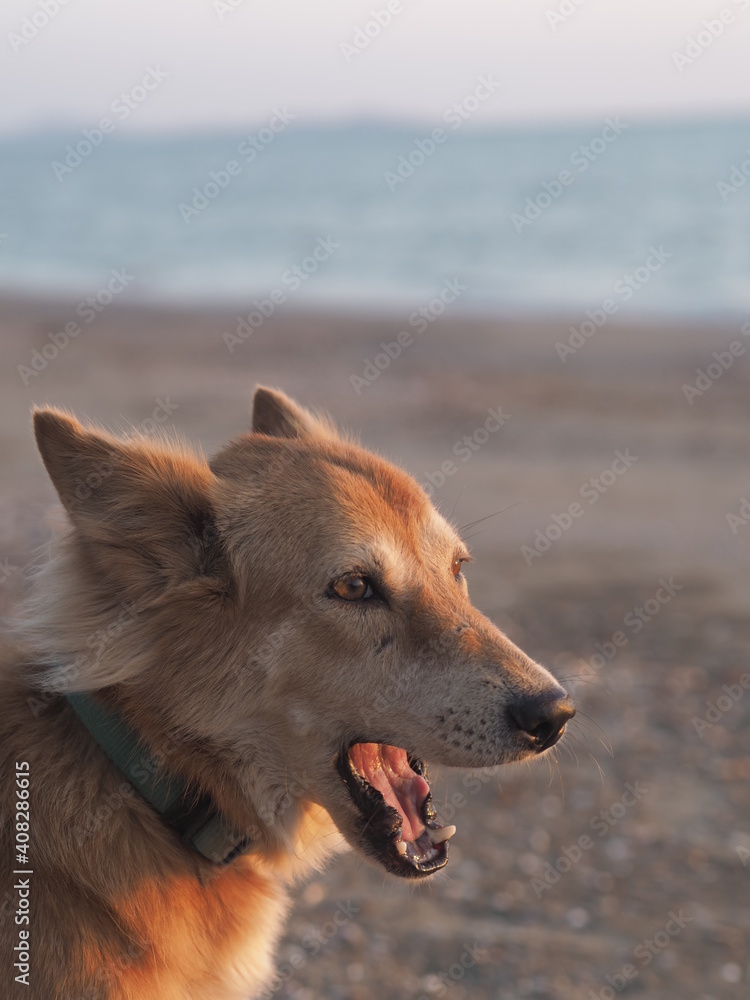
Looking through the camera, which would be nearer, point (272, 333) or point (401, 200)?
point (272, 333)

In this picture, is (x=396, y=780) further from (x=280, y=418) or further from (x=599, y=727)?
(x=599, y=727)

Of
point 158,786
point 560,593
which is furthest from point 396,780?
point 560,593

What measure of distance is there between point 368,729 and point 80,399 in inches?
504

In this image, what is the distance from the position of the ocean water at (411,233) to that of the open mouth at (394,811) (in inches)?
419

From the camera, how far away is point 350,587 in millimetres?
3197

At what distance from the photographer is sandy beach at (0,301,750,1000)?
4.70 metres

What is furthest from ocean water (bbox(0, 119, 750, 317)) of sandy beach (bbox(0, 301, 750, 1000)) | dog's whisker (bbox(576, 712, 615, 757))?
dog's whisker (bbox(576, 712, 615, 757))

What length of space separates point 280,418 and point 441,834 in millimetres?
1737

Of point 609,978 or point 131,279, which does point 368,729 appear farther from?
point 131,279

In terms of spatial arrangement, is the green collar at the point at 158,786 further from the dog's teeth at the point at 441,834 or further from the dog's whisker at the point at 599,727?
the dog's whisker at the point at 599,727

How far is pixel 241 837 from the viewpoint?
124 inches

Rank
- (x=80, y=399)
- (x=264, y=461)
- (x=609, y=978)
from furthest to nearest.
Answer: (x=80, y=399) → (x=609, y=978) → (x=264, y=461)

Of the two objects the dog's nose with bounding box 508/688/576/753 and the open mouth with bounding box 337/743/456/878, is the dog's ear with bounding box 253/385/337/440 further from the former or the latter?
the dog's nose with bounding box 508/688/576/753

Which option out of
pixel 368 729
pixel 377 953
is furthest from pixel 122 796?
pixel 377 953
